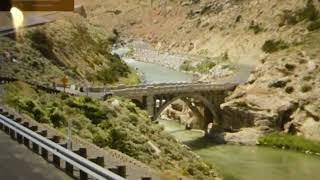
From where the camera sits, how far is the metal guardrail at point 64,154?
11384 millimetres

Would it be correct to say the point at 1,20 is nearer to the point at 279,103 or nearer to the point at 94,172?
the point at 279,103

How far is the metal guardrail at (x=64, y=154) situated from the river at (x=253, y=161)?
33.7 m

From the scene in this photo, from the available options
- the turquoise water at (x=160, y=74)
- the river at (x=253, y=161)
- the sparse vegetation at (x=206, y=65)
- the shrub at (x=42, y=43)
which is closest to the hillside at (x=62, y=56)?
the shrub at (x=42, y=43)

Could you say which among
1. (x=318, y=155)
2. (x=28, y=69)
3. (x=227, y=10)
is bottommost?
(x=318, y=155)

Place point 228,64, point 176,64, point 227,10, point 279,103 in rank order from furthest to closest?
point 227,10, point 176,64, point 228,64, point 279,103

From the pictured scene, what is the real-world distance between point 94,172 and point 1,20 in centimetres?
5330

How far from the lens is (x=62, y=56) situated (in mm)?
71812

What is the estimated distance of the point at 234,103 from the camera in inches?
2992

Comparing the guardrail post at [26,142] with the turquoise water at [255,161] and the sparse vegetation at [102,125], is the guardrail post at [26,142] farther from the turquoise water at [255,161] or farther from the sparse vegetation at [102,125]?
the turquoise water at [255,161]

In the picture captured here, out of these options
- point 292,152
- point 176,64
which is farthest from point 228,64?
point 292,152

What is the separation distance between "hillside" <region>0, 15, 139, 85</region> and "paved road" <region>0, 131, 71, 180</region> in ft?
95.5

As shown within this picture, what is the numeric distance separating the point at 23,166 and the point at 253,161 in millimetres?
45027

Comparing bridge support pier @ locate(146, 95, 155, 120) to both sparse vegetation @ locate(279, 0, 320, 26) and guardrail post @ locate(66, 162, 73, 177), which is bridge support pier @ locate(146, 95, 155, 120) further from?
guardrail post @ locate(66, 162, 73, 177)

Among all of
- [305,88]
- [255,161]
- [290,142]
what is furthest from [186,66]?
[255,161]
